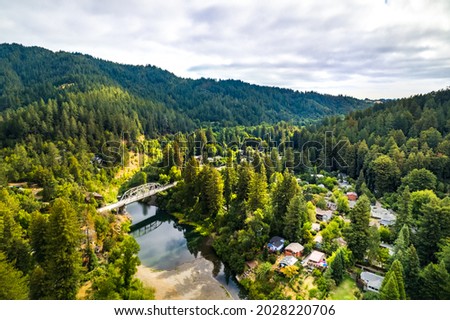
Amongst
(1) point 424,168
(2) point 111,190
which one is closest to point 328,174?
(1) point 424,168

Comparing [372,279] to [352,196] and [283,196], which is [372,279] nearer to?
[283,196]

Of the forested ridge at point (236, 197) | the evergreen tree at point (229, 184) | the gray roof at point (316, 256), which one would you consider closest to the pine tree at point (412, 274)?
the forested ridge at point (236, 197)

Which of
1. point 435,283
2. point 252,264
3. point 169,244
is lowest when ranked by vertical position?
point 169,244

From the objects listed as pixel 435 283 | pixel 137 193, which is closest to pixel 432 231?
pixel 435 283

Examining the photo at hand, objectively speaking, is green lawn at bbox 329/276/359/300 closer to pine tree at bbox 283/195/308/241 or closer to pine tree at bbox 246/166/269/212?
pine tree at bbox 283/195/308/241

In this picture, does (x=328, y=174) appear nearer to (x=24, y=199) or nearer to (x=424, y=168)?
(x=424, y=168)

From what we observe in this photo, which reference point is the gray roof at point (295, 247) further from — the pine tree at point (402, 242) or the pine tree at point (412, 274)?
the pine tree at point (412, 274)

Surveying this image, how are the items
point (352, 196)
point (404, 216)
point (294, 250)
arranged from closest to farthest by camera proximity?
point (294, 250), point (404, 216), point (352, 196)
